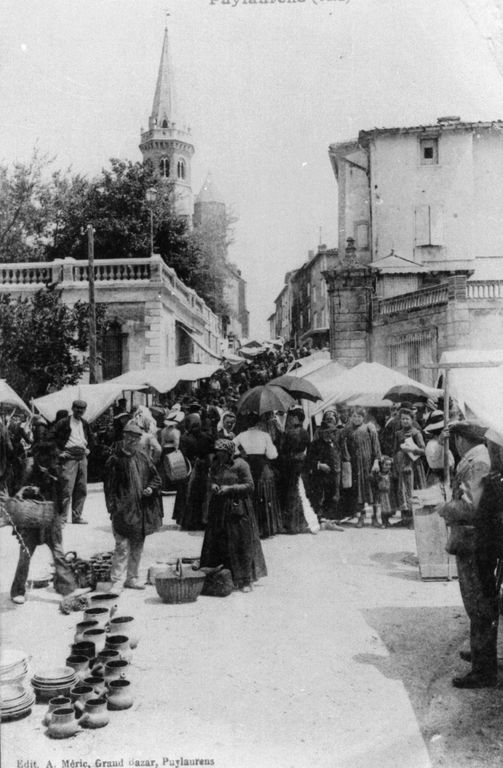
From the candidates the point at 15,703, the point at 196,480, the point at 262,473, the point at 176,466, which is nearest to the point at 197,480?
the point at 196,480

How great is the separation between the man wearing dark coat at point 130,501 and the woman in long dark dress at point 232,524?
0.61 m

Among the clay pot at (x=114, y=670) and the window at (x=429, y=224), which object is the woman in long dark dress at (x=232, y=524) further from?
the window at (x=429, y=224)

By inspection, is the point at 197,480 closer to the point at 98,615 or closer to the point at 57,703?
the point at 98,615

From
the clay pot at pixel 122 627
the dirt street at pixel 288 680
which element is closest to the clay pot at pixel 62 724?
the dirt street at pixel 288 680

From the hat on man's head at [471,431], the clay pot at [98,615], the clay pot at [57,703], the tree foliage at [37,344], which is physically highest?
the tree foliage at [37,344]

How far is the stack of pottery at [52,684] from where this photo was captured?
15.7 ft

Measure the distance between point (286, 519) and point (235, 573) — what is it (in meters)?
3.13

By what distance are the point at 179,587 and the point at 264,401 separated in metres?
4.10

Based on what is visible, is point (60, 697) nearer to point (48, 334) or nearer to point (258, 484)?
point (258, 484)

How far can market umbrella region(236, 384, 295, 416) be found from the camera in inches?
408

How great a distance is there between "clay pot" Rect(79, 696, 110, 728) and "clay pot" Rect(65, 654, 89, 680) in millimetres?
564

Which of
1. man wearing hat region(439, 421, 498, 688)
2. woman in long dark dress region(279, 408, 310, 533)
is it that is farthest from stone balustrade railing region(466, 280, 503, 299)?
man wearing hat region(439, 421, 498, 688)

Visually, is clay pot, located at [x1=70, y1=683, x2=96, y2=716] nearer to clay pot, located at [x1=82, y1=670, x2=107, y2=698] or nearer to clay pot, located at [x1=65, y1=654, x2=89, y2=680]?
clay pot, located at [x1=82, y1=670, x2=107, y2=698]

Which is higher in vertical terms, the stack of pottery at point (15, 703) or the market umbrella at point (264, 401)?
the market umbrella at point (264, 401)
